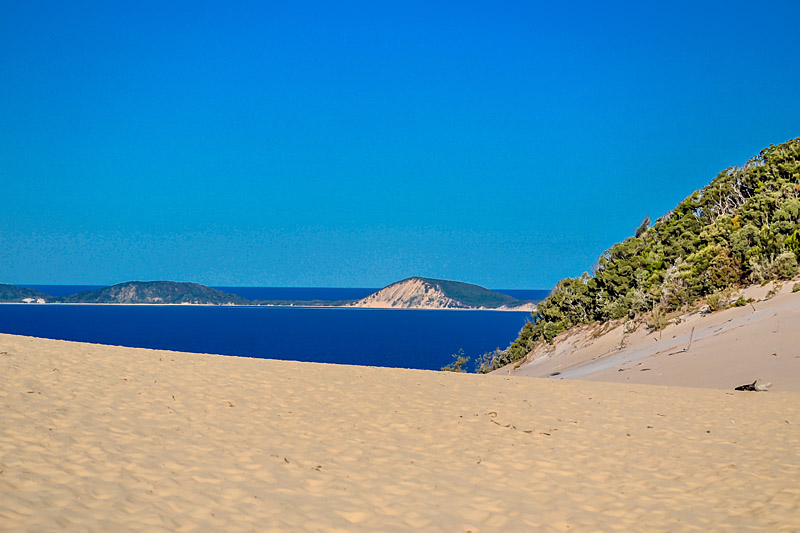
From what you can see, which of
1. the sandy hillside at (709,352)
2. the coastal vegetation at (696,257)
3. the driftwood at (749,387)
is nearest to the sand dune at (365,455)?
the driftwood at (749,387)

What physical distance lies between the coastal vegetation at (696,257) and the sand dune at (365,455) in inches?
586

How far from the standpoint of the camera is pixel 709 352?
19672 millimetres

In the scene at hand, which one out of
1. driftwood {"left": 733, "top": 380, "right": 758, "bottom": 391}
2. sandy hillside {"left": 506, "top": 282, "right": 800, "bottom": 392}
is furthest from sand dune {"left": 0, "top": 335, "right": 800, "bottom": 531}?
sandy hillside {"left": 506, "top": 282, "right": 800, "bottom": 392}

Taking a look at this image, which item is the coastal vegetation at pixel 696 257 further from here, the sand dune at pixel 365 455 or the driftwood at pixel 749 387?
the sand dune at pixel 365 455

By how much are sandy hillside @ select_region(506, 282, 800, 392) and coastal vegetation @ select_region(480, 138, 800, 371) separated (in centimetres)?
130

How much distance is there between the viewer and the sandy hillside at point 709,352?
56.0 ft

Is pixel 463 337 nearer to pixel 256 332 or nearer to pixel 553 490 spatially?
pixel 256 332

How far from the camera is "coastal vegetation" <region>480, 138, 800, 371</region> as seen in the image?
26891 mm

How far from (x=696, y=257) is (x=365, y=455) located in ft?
83.7

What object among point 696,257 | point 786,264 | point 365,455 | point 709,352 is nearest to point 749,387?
point 709,352

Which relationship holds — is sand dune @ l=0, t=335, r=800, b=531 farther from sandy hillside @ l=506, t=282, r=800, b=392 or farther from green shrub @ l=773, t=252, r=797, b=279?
green shrub @ l=773, t=252, r=797, b=279

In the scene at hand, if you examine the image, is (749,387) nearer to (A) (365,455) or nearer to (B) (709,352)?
(B) (709,352)

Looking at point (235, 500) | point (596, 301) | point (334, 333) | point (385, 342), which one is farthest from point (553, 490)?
point (334, 333)

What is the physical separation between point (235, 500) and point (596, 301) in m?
30.2
